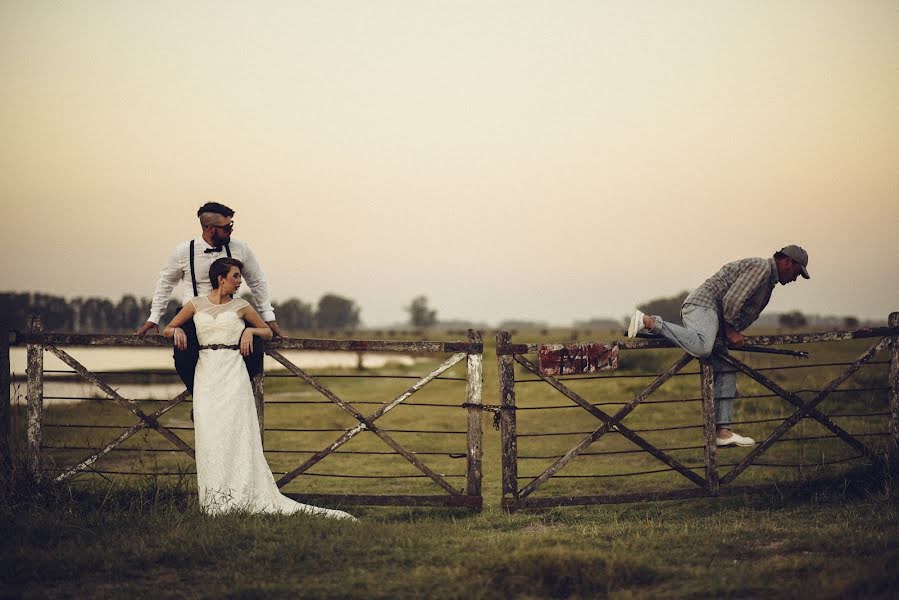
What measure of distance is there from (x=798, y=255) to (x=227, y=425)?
613 cm

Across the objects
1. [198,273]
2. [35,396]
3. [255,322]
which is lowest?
[35,396]

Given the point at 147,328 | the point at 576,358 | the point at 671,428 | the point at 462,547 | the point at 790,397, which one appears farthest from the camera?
the point at 790,397

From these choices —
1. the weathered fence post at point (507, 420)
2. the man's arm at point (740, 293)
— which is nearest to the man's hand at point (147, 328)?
the weathered fence post at point (507, 420)

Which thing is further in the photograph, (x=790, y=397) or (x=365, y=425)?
(x=790, y=397)

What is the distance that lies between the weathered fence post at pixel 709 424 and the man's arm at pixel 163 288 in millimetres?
5531

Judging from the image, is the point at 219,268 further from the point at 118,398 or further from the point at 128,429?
the point at 128,429

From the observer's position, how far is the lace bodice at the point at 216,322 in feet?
23.5

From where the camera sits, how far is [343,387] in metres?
30.5

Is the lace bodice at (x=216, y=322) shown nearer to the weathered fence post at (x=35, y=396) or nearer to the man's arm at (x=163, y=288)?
the man's arm at (x=163, y=288)

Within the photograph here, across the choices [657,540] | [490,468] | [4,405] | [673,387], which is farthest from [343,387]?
[657,540]

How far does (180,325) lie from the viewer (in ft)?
23.6

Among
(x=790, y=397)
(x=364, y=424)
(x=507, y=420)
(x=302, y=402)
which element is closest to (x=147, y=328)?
(x=302, y=402)

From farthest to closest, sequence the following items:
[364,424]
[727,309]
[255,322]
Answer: [727,309] → [364,424] → [255,322]

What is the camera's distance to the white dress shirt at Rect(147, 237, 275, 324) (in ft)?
24.3
